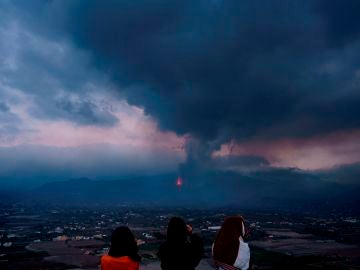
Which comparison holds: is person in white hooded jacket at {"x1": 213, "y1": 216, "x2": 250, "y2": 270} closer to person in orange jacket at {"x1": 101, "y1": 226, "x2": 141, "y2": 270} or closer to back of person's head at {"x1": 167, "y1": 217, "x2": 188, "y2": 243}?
back of person's head at {"x1": 167, "y1": 217, "x2": 188, "y2": 243}

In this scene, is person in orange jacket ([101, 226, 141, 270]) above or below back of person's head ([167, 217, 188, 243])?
below

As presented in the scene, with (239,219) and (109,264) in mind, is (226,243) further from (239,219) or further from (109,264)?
(109,264)

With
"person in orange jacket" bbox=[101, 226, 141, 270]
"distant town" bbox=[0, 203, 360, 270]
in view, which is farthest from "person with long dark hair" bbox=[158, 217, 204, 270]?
"distant town" bbox=[0, 203, 360, 270]

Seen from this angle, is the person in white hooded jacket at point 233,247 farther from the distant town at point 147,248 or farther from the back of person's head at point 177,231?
the distant town at point 147,248

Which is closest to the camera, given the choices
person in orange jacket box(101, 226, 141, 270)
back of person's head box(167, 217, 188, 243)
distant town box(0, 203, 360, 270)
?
person in orange jacket box(101, 226, 141, 270)

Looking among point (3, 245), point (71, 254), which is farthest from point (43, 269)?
point (3, 245)
